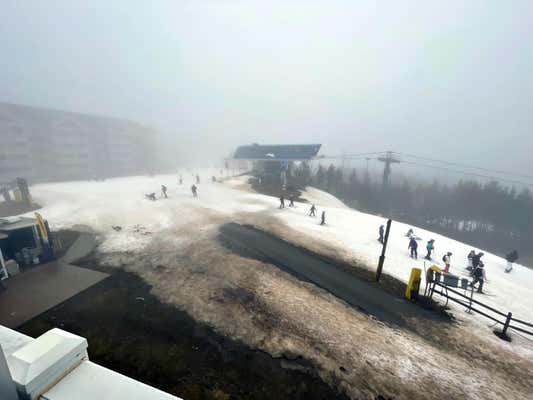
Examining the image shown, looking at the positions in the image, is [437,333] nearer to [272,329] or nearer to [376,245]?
[272,329]

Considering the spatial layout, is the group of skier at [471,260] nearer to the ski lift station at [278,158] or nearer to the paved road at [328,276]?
the paved road at [328,276]

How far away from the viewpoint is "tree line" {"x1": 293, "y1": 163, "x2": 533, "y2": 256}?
69875mm

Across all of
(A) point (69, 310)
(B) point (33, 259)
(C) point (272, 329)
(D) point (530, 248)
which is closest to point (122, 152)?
(B) point (33, 259)

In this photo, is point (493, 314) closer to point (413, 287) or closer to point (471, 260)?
point (413, 287)

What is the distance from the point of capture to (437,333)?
10.7m

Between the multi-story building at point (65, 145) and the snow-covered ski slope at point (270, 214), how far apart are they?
36964 millimetres

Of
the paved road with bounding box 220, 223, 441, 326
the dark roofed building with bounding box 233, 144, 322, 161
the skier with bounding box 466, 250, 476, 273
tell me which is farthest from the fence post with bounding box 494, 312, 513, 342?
the dark roofed building with bounding box 233, 144, 322, 161

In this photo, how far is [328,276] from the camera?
47.4ft

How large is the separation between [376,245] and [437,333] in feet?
36.4

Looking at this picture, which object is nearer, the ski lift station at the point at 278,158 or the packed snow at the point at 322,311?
the packed snow at the point at 322,311

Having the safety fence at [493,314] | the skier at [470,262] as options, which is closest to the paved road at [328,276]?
the safety fence at [493,314]

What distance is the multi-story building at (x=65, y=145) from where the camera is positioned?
187ft

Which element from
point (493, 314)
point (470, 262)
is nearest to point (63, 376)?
point (493, 314)

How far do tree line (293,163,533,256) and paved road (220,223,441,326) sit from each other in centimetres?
4705
